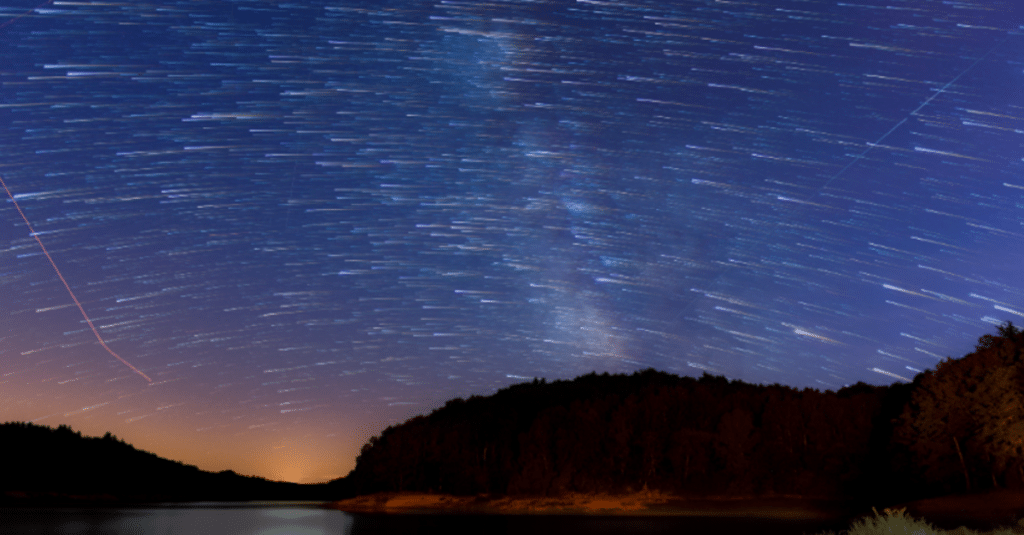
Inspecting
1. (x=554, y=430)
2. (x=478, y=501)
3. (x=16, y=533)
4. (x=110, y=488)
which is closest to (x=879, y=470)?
(x=554, y=430)

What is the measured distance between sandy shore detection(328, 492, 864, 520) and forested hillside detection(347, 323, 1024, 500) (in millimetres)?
2006

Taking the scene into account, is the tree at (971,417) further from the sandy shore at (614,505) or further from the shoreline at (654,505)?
the sandy shore at (614,505)

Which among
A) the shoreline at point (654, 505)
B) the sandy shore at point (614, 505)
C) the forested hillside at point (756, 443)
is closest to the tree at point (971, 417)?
the forested hillside at point (756, 443)

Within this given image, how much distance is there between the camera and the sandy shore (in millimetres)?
80438

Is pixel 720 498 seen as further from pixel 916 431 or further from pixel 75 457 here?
pixel 75 457

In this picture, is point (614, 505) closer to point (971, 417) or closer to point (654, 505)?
point (654, 505)

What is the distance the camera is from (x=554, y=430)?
110 metres

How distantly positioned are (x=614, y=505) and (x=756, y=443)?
2127cm

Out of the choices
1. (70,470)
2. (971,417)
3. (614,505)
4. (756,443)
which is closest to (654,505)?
(614,505)

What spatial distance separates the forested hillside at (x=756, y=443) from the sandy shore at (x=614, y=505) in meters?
2.01

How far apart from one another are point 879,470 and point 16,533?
289 feet

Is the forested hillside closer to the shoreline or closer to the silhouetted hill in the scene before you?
the shoreline

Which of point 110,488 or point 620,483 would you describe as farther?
point 110,488

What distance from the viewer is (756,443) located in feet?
305
